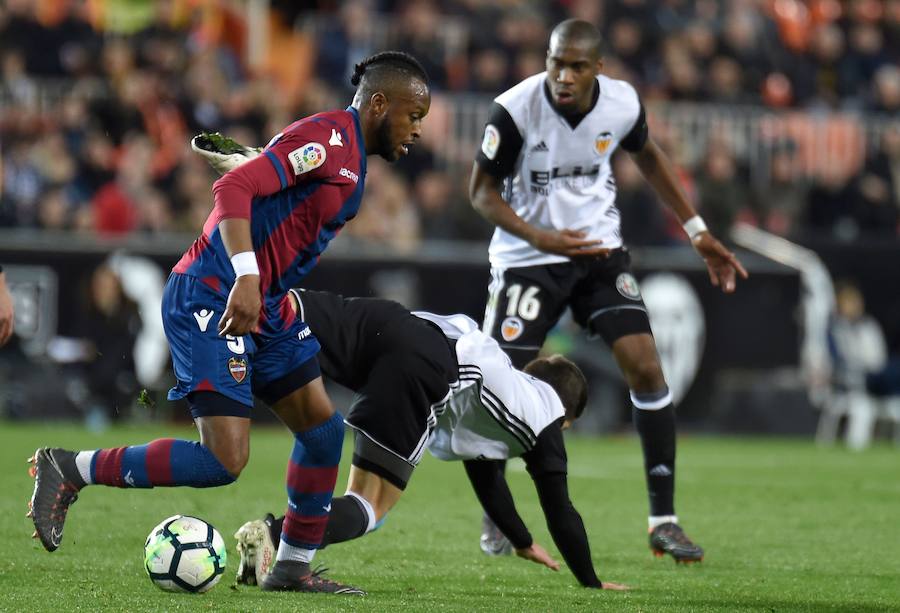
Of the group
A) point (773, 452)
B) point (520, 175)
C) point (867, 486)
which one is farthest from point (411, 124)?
point (773, 452)

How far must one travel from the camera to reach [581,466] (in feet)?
38.8

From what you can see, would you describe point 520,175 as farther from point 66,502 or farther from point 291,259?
point 66,502

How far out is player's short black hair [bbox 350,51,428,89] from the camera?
18.3ft

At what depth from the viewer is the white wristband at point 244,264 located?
5059 millimetres

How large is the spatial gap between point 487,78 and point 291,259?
1168 centimetres

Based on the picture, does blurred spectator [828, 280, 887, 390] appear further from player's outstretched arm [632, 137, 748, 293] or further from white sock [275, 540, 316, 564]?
white sock [275, 540, 316, 564]

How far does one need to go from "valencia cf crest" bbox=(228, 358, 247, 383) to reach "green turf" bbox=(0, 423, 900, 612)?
764 millimetres

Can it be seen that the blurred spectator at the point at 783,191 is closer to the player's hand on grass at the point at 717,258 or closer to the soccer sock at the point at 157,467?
the player's hand on grass at the point at 717,258

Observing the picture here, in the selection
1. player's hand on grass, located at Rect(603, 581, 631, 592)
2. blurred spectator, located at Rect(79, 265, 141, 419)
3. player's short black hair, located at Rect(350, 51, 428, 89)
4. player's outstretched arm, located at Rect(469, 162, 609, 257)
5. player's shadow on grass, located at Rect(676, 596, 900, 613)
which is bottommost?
blurred spectator, located at Rect(79, 265, 141, 419)

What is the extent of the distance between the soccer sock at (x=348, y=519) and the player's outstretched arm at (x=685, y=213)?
2.50 m

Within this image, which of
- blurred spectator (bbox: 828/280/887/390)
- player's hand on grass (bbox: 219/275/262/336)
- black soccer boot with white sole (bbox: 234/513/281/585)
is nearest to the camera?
player's hand on grass (bbox: 219/275/262/336)

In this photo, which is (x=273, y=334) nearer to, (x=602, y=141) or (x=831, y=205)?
(x=602, y=141)

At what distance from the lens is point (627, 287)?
7.45 meters

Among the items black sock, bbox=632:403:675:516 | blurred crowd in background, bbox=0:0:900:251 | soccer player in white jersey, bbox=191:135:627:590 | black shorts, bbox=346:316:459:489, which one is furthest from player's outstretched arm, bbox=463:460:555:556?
blurred crowd in background, bbox=0:0:900:251
